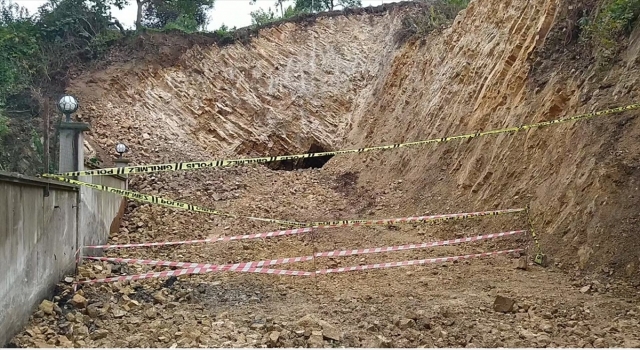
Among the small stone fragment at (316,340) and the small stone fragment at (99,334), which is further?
the small stone fragment at (99,334)

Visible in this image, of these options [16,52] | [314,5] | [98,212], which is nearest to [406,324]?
[98,212]

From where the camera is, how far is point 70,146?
6023mm

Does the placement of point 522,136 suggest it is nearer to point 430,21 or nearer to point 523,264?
point 523,264

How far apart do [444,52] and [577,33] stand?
188 inches

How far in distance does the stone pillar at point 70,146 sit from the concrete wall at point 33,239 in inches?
13.0

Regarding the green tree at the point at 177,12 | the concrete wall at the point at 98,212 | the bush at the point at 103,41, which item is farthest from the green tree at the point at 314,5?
the concrete wall at the point at 98,212

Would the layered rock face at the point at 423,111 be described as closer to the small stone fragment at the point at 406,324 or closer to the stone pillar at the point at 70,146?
the small stone fragment at the point at 406,324

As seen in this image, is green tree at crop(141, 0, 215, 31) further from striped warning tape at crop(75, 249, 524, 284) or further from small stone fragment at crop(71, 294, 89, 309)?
small stone fragment at crop(71, 294, 89, 309)

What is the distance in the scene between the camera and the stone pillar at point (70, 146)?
598 cm

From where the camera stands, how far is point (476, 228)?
6973 mm

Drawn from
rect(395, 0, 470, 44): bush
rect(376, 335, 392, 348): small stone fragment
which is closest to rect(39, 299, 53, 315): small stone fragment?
rect(376, 335, 392, 348): small stone fragment

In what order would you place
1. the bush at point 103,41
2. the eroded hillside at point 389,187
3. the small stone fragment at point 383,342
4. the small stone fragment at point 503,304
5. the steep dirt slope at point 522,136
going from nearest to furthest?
the small stone fragment at point 383,342, the eroded hillside at point 389,187, the small stone fragment at point 503,304, the steep dirt slope at point 522,136, the bush at point 103,41

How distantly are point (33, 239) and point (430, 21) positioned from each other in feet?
42.8

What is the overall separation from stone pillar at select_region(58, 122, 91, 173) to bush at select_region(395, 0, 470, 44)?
10787mm
